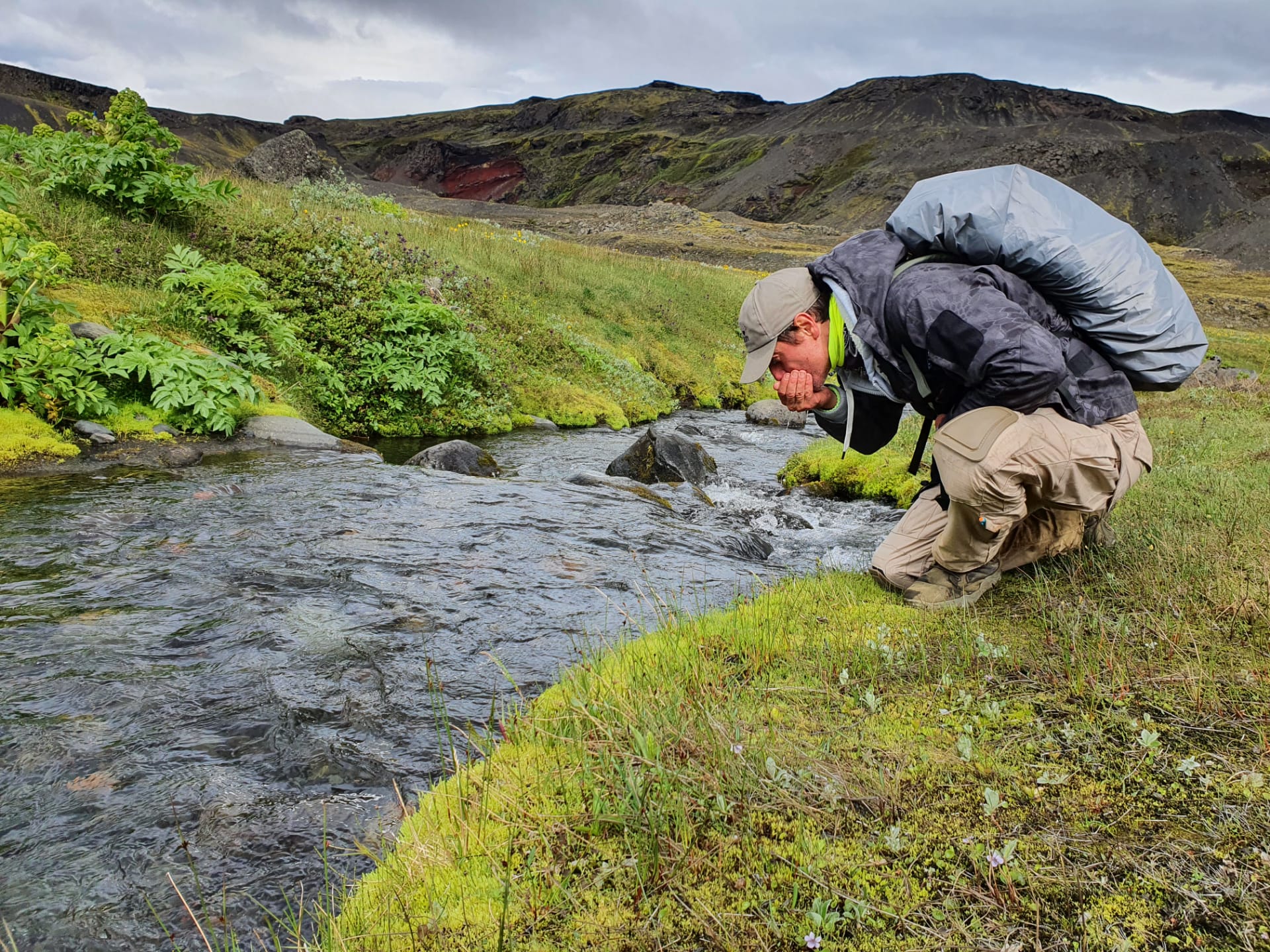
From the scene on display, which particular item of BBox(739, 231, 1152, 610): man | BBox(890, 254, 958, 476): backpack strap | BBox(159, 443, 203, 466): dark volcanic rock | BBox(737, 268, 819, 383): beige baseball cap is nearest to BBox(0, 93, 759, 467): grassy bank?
BBox(159, 443, 203, 466): dark volcanic rock

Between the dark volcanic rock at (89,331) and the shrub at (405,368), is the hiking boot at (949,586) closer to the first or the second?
the dark volcanic rock at (89,331)

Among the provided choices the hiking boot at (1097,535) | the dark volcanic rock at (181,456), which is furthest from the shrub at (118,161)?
the hiking boot at (1097,535)

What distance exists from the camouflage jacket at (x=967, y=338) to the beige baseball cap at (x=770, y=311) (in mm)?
123

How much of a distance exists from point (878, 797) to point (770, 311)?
2.59 m

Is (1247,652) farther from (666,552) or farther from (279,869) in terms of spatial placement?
(666,552)

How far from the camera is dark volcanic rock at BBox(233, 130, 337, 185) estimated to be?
2783cm

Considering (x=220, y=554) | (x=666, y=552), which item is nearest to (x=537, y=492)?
(x=666, y=552)

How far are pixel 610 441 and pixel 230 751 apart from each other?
11015 mm

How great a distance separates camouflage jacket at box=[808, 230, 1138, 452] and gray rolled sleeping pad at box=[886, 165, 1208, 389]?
12 cm

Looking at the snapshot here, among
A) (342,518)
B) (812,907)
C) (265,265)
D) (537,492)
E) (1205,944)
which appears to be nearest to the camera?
(1205,944)

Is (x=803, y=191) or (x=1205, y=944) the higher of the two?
(x=803, y=191)

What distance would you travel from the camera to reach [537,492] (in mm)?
9109

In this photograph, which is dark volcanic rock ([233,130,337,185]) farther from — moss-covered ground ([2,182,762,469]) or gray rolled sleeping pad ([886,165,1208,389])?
gray rolled sleeping pad ([886,165,1208,389])

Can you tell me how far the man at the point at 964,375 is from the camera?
3.88 metres
